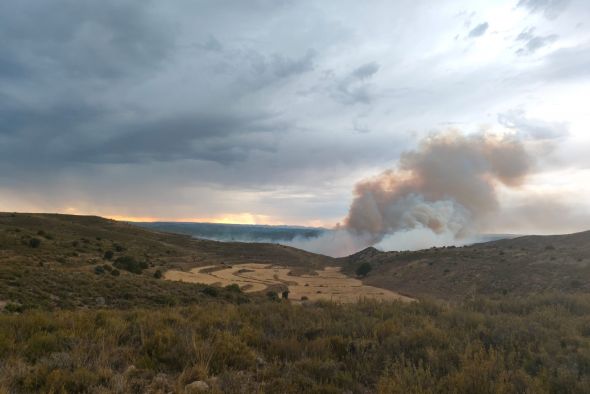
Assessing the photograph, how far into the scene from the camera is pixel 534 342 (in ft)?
26.5

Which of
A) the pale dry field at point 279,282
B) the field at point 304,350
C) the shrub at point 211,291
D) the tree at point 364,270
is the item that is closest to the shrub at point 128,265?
the pale dry field at point 279,282

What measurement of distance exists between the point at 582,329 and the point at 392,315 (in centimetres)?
487

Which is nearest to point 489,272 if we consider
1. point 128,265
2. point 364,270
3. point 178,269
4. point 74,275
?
point 364,270

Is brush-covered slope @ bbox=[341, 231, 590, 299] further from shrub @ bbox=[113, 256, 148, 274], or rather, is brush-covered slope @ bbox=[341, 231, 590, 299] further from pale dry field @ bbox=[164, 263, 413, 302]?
shrub @ bbox=[113, 256, 148, 274]

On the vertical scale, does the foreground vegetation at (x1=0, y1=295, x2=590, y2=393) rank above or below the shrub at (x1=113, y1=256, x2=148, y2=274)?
above

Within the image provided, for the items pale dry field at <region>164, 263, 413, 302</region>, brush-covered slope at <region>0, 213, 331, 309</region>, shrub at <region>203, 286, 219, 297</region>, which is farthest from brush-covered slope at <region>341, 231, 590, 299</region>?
brush-covered slope at <region>0, 213, 331, 309</region>

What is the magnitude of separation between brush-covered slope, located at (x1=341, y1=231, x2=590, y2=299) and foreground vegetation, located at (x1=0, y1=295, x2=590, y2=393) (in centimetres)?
2328

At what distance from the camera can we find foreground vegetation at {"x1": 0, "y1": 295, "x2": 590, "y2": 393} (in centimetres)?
589

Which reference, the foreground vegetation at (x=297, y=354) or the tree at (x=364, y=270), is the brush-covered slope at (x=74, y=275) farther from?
the tree at (x=364, y=270)

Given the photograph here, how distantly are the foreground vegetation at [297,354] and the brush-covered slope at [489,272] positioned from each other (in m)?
23.3

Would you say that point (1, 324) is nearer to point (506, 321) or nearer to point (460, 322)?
point (460, 322)

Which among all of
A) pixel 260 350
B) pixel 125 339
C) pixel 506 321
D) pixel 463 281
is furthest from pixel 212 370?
pixel 463 281

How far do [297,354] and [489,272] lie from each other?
145 feet

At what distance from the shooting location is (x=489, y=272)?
4475 cm
